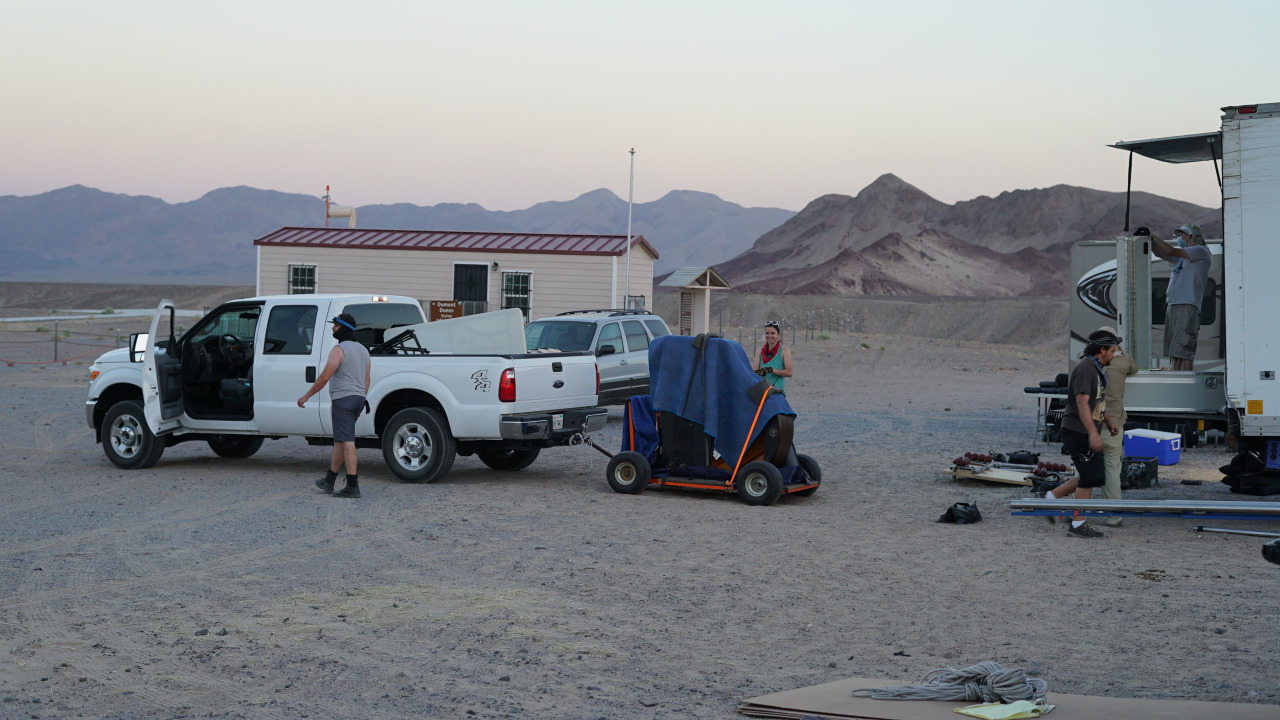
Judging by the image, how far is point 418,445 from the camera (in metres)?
11.8

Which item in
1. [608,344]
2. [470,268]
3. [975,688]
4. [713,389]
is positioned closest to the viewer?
[975,688]

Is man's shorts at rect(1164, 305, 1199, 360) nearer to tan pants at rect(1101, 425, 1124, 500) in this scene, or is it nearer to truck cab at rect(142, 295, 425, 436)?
tan pants at rect(1101, 425, 1124, 500)

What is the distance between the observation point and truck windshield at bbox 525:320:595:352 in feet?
54.0

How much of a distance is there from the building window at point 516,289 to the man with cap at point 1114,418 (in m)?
19.4

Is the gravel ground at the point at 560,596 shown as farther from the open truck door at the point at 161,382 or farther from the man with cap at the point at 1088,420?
the open truck door at the point at 161,382

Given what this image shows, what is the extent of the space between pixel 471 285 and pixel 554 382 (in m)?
16.9

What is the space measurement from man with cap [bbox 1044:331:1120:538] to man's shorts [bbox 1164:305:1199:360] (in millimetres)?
3004

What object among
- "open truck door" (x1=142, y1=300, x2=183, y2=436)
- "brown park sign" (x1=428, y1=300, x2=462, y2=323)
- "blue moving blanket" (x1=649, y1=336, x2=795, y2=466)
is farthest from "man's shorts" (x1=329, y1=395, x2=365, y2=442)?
"brown park sign" (x1=428, y1=300, x2=462, y2=323)

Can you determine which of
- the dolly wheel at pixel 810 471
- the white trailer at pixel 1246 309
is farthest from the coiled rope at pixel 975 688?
the white trailer at pixel 1246 309

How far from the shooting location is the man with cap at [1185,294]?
12188mm

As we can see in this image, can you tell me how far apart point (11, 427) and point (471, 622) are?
12824 mm

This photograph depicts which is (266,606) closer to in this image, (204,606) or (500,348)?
(204,606)

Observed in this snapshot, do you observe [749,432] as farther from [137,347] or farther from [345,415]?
[137,347]

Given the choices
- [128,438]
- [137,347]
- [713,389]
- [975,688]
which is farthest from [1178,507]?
[128,438]
